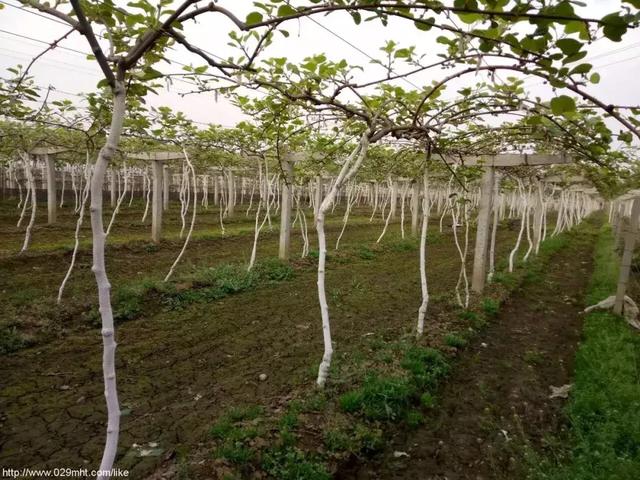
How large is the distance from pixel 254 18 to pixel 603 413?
5.35 metres

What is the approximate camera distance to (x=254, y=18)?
181 cm

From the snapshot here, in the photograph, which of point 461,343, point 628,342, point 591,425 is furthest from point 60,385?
point 628,342

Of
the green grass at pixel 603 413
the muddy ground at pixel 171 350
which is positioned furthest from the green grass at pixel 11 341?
the green grass at pixel 603 413

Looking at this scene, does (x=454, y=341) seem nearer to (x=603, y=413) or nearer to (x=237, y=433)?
(x=603, y=413)

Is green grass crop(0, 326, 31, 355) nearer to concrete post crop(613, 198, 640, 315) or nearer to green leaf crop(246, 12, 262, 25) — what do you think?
green leaf crop(246, 12, 262, 25)

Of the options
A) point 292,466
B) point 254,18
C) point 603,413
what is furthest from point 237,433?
point 603,413

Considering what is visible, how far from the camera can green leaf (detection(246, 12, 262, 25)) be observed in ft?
5.84

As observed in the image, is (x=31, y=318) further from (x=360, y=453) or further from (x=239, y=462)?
(x=360, y=453)

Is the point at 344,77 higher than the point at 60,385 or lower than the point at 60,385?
higher

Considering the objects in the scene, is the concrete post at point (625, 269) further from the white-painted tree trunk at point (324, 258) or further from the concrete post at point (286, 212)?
the concrete post at point (286, 212)

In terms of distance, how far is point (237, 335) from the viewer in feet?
22.7

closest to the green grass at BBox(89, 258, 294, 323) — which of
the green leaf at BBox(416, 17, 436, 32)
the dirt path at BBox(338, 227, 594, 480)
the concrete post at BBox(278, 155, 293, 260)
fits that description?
the concrete post at BBox(278, 155, 293, 260)

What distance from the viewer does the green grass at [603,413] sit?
142 inches

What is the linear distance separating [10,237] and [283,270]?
33.2 feet
